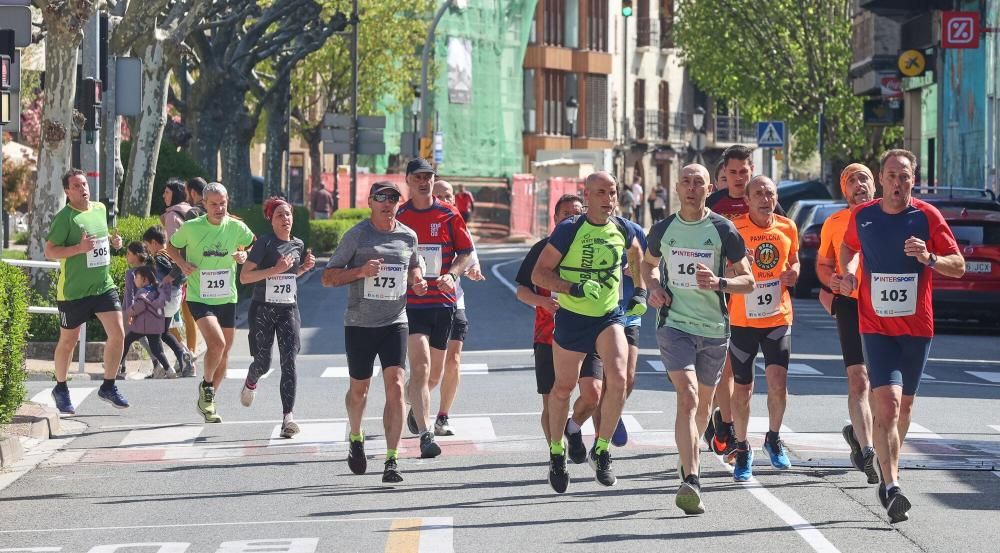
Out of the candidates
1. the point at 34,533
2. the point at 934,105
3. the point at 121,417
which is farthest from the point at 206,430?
the point at 934,105

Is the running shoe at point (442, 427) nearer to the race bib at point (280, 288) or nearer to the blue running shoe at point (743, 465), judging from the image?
the race bib at point (280, 288)

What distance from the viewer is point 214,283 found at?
50.6 feet

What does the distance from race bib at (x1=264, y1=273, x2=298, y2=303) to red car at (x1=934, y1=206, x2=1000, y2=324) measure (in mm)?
11676

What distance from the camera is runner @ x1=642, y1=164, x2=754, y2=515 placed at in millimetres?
10906

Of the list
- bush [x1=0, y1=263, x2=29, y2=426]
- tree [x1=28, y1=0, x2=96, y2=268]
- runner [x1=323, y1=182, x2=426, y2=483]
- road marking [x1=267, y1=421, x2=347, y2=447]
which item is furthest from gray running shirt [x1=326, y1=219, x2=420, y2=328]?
tree [x1=28, y1=0, x2=96, y2=268]

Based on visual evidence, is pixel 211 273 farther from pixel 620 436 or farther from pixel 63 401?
pixel 620 436

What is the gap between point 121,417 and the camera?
16.0 m

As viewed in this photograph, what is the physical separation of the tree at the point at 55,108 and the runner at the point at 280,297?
22.5 feet

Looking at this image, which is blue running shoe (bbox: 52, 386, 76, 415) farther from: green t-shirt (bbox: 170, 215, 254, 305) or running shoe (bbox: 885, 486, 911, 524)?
running shoe (bbox: 885, 486, 911, 524)

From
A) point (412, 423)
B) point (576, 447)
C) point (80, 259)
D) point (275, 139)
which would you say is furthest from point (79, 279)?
point (275, 139)

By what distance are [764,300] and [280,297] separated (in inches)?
156

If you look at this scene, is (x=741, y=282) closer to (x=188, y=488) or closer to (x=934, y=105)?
(x=188, y=488)

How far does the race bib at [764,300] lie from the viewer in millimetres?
11961

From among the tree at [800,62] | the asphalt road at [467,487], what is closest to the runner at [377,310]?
the asphalt road at [467,487]
